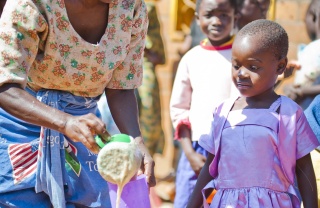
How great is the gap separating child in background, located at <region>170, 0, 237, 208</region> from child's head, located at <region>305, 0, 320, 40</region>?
0.90 m

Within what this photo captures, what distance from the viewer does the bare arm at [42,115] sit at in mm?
3295

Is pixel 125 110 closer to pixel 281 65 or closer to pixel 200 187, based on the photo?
pixel 200 187

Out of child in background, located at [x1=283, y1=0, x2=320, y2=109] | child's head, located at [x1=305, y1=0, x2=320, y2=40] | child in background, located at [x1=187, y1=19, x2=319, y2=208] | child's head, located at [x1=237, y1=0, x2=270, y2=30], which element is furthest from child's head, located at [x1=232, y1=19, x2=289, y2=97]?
child's head, located at [x1=305, y1=0, x2=320, y2=40]

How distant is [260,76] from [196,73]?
1.45 metres

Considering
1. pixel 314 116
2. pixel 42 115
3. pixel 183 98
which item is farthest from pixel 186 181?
pixel 42 115

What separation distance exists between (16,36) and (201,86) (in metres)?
2.00

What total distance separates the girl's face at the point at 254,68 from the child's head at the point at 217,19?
149 centimetres

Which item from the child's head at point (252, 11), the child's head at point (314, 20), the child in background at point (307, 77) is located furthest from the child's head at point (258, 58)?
the child's head at point (314, 20)

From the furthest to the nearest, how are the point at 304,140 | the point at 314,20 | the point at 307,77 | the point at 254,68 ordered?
the point at 314,20
the point at 307,77
the point at 254,68
the point at 304,140

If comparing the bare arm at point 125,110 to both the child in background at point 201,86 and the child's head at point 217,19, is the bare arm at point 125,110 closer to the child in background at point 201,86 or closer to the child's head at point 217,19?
the child in background at point 201,86

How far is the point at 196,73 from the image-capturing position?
5.36 metres

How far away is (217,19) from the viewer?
18.1 feet

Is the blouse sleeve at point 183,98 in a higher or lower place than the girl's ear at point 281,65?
lower

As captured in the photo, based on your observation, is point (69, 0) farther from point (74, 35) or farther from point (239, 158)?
point (239, 158)
